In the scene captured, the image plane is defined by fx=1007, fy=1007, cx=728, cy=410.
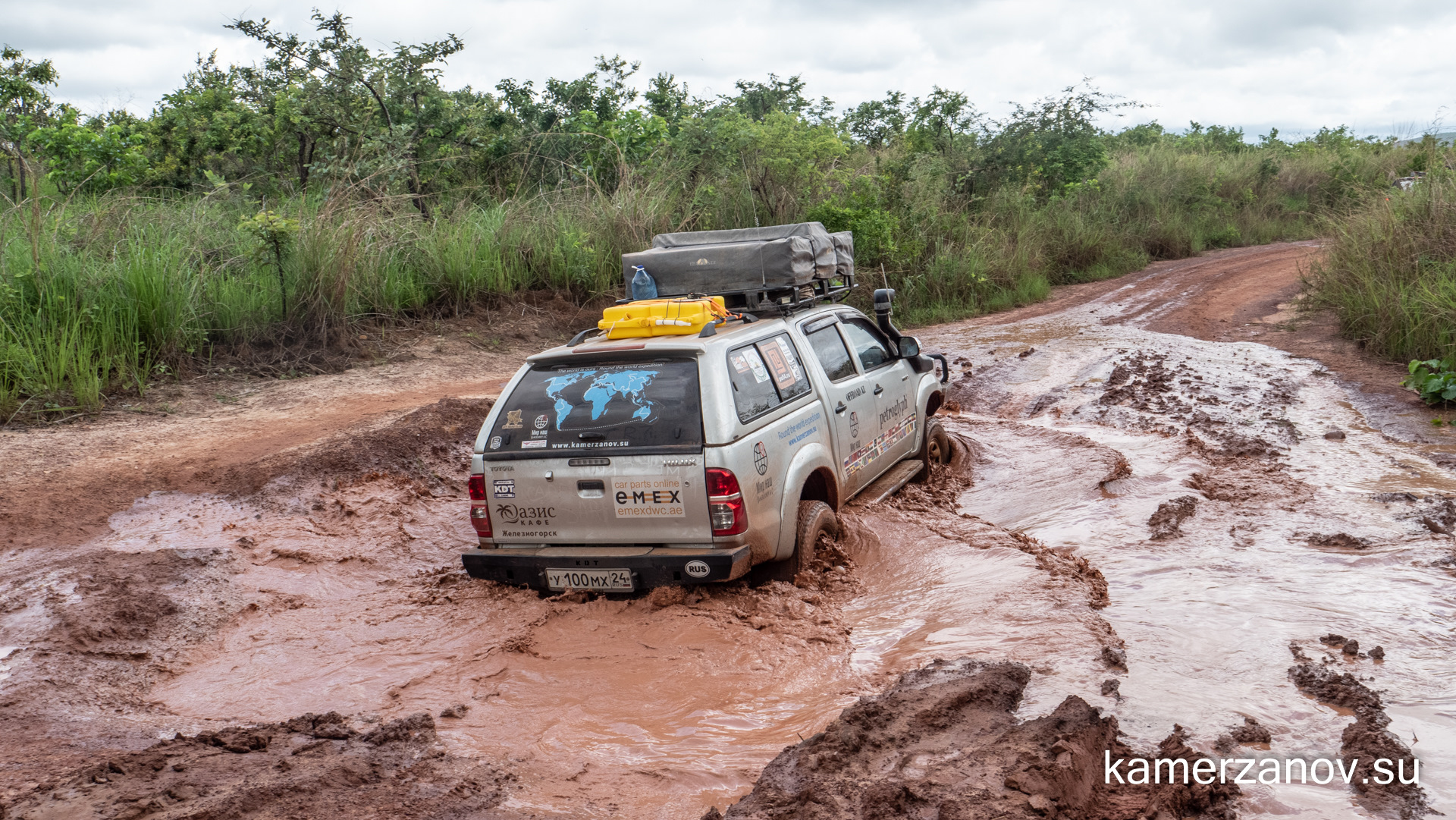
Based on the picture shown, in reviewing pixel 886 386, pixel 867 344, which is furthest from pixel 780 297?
pixel 886 386

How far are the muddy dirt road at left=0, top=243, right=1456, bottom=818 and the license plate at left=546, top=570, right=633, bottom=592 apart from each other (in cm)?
11

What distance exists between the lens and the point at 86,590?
545 centimetres

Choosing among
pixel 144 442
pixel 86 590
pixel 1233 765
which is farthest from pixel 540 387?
pixel 144 442

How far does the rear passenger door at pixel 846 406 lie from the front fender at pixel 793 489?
0.43m

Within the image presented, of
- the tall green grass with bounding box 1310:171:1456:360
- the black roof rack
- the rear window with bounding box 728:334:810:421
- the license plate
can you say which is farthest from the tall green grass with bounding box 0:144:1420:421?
the rear window with bounding box 728:334:810:421

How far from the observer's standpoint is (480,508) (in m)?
5.22

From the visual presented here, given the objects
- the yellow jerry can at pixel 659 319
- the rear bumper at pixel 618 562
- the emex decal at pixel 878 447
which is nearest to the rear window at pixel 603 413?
the yellow jerry can at pixel 659 319

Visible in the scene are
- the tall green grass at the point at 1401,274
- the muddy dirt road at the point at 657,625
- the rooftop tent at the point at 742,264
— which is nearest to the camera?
the muddy dirt road at the point at 657,625

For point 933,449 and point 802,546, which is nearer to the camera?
point 802,546

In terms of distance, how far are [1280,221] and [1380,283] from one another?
1741cm

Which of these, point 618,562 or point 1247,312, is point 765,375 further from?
point 1247,312

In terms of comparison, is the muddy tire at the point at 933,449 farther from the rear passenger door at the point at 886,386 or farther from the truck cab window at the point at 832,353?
the truck cab window at the point at 832,353

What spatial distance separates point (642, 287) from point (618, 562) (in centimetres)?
282

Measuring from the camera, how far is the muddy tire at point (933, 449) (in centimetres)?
757
